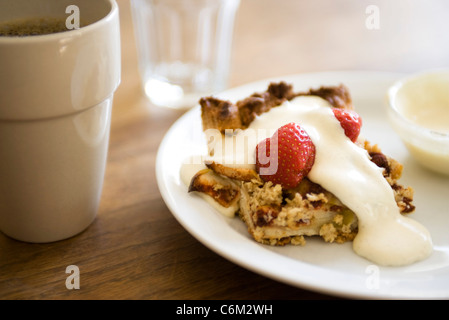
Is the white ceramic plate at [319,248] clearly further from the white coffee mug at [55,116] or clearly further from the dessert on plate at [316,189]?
the white coffee mug at [55,116]

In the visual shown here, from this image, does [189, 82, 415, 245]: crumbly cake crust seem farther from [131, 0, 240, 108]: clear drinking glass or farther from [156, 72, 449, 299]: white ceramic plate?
[131, 0, 240, 108]: clear drinking glass

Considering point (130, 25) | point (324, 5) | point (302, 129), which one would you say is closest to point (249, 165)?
point (302, 129)

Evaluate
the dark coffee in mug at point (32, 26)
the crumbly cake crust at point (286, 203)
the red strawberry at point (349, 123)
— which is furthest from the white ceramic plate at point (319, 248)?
the dark coffee in mug at point (32, 26)

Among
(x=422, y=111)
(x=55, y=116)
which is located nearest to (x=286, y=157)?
(x=55, y=116)

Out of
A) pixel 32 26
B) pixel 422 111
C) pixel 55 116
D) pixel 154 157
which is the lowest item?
pixel 154 157

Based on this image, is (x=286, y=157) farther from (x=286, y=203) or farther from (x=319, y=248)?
(x=319, y=248)

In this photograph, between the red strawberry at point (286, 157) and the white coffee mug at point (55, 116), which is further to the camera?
the red strawberry at point (286, 157)
